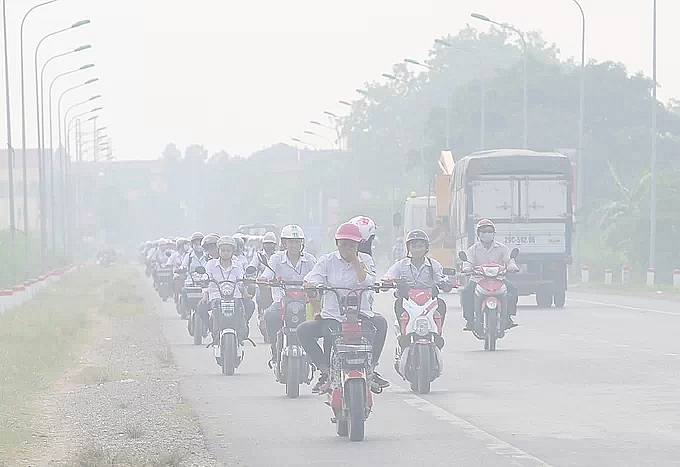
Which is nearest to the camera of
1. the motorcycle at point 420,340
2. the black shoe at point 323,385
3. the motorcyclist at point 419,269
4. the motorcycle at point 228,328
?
the black shoe at point 323,385

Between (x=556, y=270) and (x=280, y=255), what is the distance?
18.0 metres

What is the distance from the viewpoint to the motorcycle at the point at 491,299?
21641mm

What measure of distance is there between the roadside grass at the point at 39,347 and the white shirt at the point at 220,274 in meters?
1.53

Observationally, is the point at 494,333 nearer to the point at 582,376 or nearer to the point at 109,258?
the point at 582,376

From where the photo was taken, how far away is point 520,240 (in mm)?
34562

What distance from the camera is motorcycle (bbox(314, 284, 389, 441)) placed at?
12.5 meters

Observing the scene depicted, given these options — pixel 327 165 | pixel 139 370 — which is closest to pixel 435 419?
pixel 139 370

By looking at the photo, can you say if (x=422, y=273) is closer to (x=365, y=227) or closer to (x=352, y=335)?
(x=365, y=227)

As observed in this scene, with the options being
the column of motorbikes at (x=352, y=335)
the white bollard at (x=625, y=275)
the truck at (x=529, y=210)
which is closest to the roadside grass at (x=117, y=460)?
the column of motorbikes at (x=352, y=335)

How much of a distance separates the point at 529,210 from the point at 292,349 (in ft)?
63.1

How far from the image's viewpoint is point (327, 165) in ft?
478

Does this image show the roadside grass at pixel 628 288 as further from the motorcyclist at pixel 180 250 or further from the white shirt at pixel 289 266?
the white shirt at pixel 289 266

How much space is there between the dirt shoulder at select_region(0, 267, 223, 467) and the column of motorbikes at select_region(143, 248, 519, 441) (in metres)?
0.92

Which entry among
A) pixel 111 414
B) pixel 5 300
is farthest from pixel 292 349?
pixel 5 300
